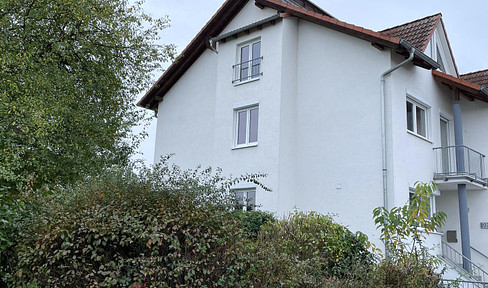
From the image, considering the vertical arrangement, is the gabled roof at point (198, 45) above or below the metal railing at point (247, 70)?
above

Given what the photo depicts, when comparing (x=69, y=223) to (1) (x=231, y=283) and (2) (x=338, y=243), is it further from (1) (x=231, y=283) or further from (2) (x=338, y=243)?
(2) (x=338, y=243)

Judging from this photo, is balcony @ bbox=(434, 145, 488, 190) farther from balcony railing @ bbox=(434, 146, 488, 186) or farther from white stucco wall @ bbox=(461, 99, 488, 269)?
white stucco wall @ bbox=(461, 99, 488, 269)

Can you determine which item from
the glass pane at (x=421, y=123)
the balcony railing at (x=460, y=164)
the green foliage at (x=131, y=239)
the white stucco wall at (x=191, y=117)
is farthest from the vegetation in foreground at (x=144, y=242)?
the white stucco wall at (x=191, y=117)

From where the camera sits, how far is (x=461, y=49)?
19906 mm

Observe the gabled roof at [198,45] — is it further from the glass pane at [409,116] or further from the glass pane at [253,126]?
the glass pane at [409,116]

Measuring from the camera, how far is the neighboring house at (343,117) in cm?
1372

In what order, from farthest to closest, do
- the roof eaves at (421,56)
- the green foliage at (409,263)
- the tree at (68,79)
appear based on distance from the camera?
the roof eaves at (421,56) → the tree at (68,79) → the green foliage at (409,263)

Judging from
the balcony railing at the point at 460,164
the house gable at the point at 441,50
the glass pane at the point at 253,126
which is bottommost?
the balcony railing at the point at 460,164

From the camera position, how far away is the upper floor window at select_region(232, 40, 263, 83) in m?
16.6

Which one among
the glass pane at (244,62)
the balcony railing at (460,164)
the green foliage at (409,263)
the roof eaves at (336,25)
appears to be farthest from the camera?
the glass pane at (244,62)

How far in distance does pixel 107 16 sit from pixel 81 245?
1035 cm

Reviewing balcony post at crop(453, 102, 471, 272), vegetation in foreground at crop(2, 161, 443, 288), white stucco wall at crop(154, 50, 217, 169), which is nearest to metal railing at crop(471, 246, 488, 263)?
balcony post at crop(453, 102, 471, 272)

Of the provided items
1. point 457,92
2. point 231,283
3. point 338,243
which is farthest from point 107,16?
point 457,92

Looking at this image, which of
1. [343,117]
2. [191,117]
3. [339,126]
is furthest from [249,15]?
[339,126]
